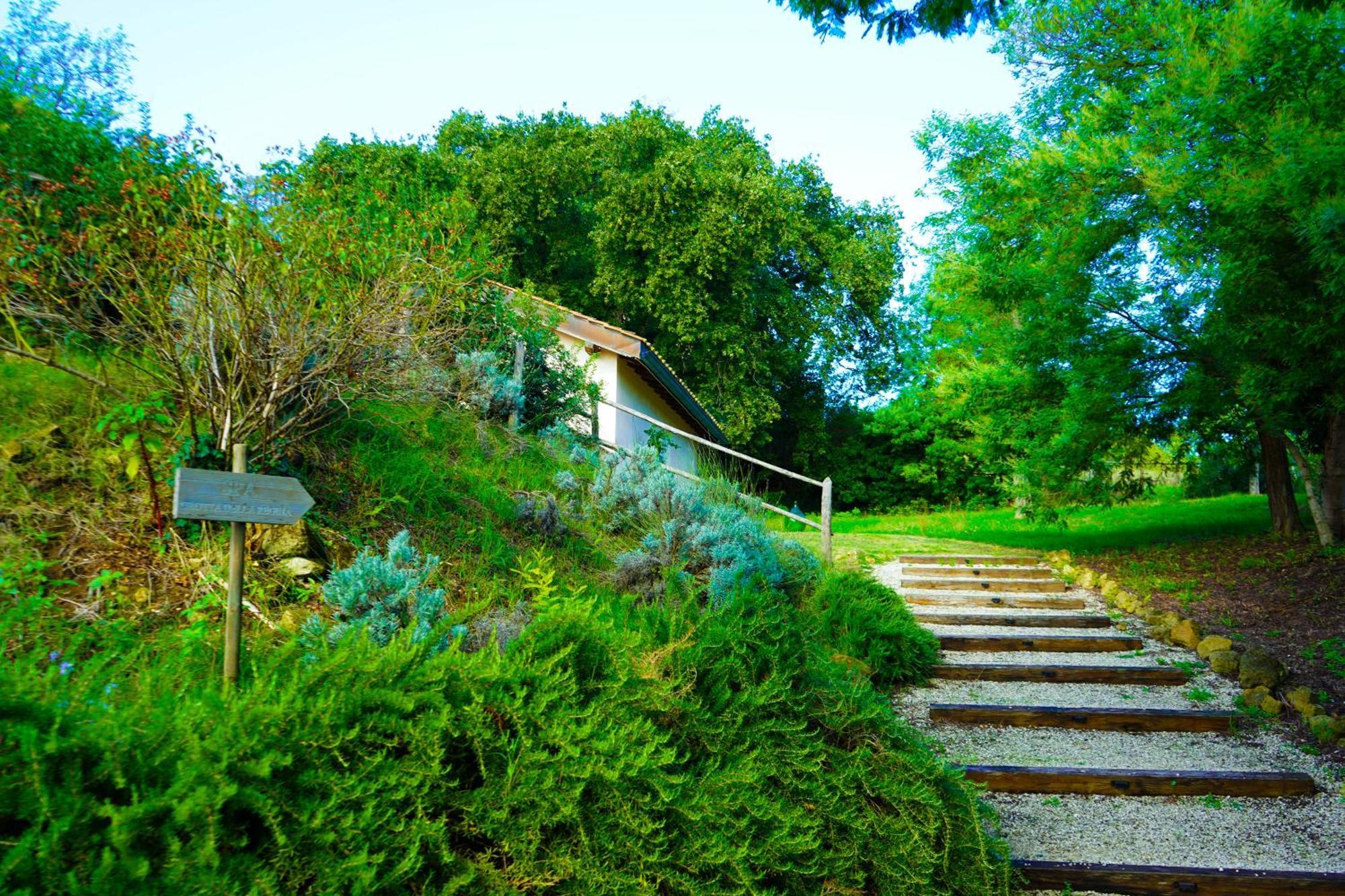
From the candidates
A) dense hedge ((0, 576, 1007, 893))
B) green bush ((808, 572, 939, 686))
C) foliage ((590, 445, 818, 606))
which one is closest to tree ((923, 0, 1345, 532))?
green bush ((808, 572, 939, 686))

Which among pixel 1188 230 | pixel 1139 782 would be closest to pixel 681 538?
pixel 1139 782

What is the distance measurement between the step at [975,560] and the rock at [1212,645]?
11.2ft

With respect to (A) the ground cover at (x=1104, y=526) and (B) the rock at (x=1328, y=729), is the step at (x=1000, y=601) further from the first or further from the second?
(B) the rock at (x=1328, y=729)

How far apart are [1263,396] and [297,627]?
25.8 ft

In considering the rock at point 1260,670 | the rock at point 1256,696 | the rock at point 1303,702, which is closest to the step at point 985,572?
the rock at point 1260,670

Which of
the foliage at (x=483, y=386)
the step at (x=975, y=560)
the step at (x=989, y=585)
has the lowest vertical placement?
the step at (x=989, y=585)

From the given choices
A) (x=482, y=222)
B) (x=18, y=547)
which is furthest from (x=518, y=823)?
(x=482, y=222)

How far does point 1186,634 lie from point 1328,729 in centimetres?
210

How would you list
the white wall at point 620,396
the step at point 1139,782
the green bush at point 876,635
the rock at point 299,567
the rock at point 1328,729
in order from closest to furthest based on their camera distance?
the rock at point 299,567 < the step at point 1139,782 < the rock at point 1328,729 < the green bush at point 876,635 < the white wall at point 620,396

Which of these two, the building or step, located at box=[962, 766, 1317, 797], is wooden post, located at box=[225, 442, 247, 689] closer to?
step, located at box=[962, 766, 1317, 797]

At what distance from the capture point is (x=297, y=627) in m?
3.98

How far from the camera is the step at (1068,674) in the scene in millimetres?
6453

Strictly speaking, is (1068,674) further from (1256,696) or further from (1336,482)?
(1336,482)

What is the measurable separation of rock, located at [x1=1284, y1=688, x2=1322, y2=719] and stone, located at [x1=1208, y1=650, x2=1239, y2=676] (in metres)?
0.65
